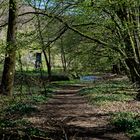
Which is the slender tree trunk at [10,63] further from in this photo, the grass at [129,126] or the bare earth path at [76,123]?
the grass at [129,126]

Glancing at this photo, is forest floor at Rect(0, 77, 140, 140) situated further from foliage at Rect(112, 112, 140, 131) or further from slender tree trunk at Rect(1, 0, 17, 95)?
slender tree trunk at Rect(1, 0, 17, 95)

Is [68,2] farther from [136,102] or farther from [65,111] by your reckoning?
[136,102]

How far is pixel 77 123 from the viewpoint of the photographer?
1580cm

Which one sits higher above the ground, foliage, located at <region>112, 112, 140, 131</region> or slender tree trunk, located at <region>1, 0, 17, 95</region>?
slender tree trunk, located at <region>1, 0, 17, 95</region>

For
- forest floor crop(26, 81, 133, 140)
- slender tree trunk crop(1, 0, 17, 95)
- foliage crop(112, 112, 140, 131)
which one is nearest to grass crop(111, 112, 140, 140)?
foliage crop(112, 112, 140, 131)

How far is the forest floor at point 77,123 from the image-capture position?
1330 cm

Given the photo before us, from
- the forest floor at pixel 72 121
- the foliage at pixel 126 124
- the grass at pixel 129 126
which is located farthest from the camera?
the foliage at pixel 126 124

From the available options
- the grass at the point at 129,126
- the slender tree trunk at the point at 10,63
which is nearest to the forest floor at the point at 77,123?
the grass at the point at 129,126

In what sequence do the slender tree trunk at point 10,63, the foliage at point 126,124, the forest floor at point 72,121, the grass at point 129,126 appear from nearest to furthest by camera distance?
1. the forest floor at point 72,121
2. the grass at point 129,126
3. the foliage at point 126,124
4. the slender tree trunk at point 10,63

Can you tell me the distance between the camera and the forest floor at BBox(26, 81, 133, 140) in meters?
13.3

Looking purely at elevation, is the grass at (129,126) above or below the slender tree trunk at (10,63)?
below

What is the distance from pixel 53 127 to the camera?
14711 mm

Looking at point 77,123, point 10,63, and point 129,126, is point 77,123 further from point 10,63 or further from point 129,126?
point 10,63

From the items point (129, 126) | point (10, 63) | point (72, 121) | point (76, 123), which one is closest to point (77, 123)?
point (76, 123)
